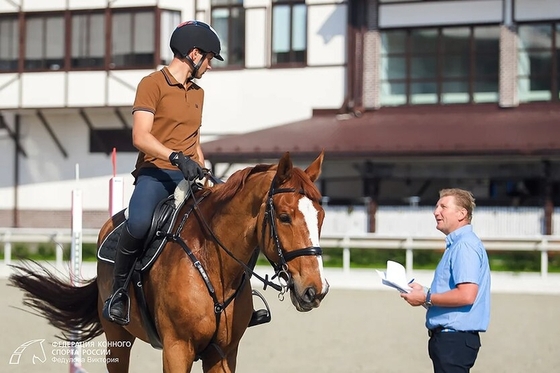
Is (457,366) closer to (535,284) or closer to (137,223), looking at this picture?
(137,223)

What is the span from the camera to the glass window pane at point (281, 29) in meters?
28.1

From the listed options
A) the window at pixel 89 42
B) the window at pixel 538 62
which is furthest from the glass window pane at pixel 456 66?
the window at pixel 89 42

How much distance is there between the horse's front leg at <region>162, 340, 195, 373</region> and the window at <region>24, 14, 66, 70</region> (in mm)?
24589

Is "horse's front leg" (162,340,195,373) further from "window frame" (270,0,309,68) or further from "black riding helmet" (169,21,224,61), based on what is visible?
"window frame" (270,0,309,68)

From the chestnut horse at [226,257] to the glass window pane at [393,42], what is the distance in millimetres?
21885

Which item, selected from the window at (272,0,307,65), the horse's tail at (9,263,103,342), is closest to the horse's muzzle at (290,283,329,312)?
the horse's tail at (9,263,103,342)

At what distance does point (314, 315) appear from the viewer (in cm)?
1298

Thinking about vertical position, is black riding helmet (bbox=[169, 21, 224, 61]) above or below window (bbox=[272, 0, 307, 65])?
below

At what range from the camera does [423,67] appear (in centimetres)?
2695

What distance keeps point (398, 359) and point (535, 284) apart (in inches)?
319

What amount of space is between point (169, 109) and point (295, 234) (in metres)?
1.44

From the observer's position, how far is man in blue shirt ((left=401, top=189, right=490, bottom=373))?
503 centimetres

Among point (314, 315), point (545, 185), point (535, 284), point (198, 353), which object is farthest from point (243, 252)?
point (545, 185)

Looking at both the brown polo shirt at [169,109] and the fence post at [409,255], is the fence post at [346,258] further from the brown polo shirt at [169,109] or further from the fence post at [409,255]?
the brown polo shirt at [169,109]
